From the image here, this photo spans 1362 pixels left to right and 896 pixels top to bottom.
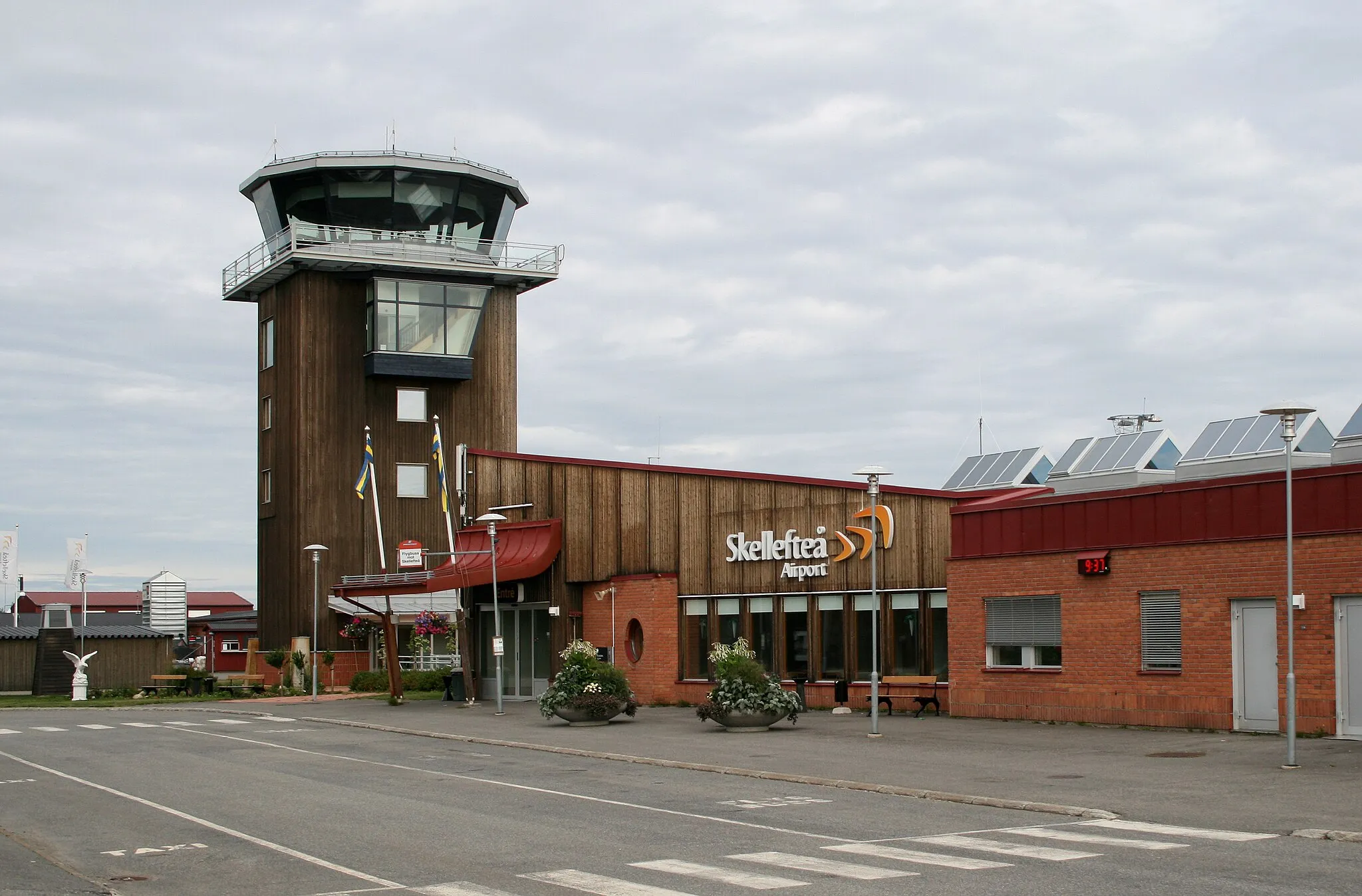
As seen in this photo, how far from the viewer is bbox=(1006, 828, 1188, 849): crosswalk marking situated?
1322cm

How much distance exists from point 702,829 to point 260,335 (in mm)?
51736

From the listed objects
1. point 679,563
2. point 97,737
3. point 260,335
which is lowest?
point 97,737

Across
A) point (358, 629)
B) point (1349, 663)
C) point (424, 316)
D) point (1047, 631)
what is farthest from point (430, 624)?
point (1349, 663)

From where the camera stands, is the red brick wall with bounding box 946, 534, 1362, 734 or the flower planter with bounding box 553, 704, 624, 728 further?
the flower planter with bounding box 553, 704, 624, 728

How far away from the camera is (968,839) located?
14.1 m

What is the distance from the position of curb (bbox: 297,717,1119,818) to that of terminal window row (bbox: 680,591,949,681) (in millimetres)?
8258

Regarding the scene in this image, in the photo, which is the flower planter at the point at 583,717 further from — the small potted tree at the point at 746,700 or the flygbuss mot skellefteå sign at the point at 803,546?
the flygbuss mot skellefteå sign at the point at 803,546

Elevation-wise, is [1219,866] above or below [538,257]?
below

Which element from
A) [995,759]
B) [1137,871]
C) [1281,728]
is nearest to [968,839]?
[1137,871]

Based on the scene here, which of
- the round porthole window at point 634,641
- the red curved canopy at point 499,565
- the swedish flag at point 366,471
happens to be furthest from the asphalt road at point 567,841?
the swedish flag at point 366,471

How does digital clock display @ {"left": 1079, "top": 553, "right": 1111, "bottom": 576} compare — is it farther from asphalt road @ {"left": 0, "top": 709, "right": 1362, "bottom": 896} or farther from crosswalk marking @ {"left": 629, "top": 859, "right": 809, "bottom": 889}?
crosswalk marking @ {"left": 629, "top": 859, "right": 809, "bottom": 889}

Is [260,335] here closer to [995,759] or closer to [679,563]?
[679,563]

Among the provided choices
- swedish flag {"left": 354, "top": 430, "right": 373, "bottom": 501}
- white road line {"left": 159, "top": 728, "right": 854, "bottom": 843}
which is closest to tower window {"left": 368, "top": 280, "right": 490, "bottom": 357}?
swedish flag {"left": 354, "top": 430, "right": 373, "bottom": 501}

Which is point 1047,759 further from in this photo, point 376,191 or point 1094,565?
point 376,191
